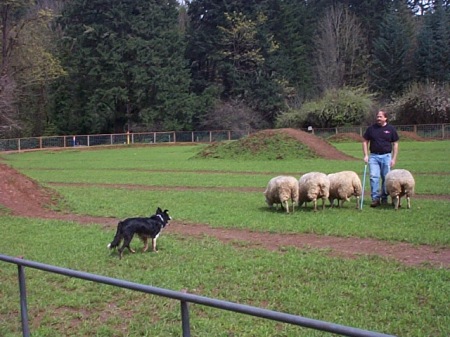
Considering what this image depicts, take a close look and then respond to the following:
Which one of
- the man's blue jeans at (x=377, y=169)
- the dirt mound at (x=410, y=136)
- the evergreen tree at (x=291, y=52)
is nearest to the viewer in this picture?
the man's blue jeans at (x=377, y=169)

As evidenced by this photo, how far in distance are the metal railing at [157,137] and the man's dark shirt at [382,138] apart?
40608 mm

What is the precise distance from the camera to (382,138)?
1341 centimetres

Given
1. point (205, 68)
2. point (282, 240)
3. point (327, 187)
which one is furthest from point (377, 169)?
point (205, 68)

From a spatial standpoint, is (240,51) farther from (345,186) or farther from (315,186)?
(315,186)

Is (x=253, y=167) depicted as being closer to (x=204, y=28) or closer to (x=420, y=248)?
(x=420, y=248)

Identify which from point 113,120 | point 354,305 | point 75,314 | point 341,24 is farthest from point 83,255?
point 341,24

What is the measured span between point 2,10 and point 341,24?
48.2m

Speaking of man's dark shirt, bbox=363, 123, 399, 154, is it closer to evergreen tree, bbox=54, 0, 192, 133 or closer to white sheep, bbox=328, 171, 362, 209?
white sheep, bbox=328, 171, 362, 209

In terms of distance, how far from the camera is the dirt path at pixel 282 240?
8602mm

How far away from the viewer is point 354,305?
6.16m

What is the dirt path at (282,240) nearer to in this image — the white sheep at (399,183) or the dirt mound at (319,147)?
the white sheep at (399,183)

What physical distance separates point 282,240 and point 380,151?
4755 millimetres

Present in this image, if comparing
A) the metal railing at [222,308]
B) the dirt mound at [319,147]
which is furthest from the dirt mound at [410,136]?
the metal railing at [222,308]

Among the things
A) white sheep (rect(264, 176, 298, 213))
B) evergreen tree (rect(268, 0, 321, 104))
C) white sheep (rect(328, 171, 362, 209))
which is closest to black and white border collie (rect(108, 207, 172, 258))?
white sheep (rect(264, 176, 298, 213))
